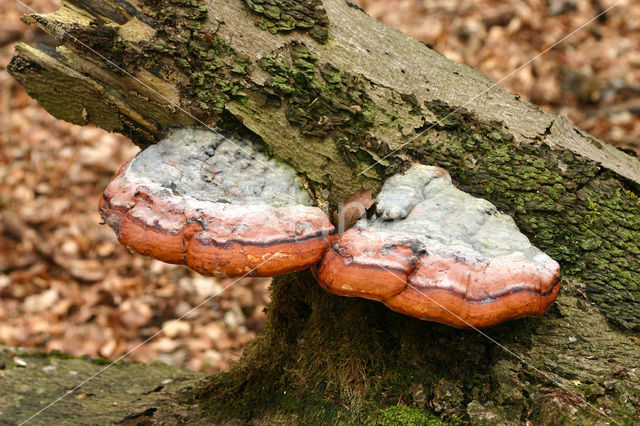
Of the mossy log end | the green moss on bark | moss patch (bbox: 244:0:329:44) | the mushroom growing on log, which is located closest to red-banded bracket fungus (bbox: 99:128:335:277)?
the mushroom growing on log

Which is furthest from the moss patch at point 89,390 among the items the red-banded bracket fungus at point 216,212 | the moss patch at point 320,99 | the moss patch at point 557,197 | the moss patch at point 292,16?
the moss patch at point 292,16

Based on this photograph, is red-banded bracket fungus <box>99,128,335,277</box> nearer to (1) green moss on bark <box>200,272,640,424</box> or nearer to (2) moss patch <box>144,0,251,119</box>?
(2) moss patch <box>144,0,251,119</box>

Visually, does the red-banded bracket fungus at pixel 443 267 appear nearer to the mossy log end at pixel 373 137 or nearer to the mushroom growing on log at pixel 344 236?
the mushroom growing on log at pixel 344 236

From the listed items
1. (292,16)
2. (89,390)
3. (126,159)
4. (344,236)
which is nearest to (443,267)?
(344,236)

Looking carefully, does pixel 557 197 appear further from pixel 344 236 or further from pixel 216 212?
pixel 216 212

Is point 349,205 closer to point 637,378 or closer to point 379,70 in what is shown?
point 379,70

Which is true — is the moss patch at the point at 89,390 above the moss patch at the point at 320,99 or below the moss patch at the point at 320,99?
below
